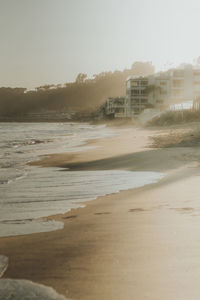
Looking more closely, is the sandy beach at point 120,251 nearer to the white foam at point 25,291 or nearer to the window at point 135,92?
the white foam at point 25,291

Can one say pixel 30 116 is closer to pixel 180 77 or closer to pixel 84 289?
pixel 180 77

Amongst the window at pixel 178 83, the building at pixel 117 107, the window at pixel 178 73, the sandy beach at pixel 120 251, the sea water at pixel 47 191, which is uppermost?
the window at pixel 178 73

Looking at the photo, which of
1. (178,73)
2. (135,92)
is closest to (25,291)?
(135,92)

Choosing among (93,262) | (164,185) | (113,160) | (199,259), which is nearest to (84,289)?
(93,262)

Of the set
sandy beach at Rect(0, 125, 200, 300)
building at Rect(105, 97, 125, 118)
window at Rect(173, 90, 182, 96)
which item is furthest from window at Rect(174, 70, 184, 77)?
sandy beach at Rect(0, 125, 200, 300)

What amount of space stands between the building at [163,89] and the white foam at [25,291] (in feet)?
264

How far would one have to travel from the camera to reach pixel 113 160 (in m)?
9.96

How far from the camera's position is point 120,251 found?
9.20 feet

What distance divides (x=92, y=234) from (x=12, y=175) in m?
5.12

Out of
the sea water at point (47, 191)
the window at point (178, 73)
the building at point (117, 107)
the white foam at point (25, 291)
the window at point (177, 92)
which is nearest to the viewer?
the white foam at point (25, 291)

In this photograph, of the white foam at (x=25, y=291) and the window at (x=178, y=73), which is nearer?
the white foam at (x=25, y=291)

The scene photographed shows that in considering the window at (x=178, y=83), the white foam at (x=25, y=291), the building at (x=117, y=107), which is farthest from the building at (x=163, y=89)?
the white foam at (x=25, y=291)

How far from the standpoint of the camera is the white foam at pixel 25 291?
208cm

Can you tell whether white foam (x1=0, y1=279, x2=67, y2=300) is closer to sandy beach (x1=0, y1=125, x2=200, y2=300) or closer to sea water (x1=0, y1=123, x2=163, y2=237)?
sandy beach (x1=0, y1=125, x2=200, y2=300)
